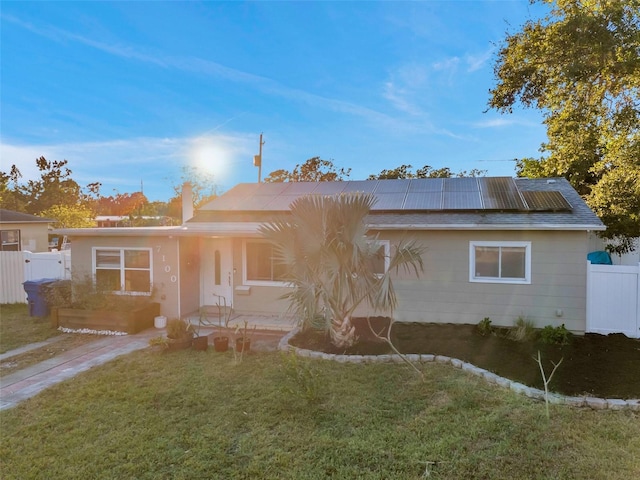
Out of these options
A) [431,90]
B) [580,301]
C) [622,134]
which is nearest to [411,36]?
[431,90]

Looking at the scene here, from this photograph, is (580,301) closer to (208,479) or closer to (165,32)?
(208,479)

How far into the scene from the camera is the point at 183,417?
450cm

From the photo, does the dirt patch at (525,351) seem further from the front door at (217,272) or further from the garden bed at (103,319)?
the garden bed at (103,319)

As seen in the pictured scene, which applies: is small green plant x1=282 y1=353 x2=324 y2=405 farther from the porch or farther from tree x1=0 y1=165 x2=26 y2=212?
tree x1=0 y1=165 x2=26 y2=212

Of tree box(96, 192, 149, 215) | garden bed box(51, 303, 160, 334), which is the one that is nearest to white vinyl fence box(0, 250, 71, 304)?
garden bed box(51, 303, 160, 334)

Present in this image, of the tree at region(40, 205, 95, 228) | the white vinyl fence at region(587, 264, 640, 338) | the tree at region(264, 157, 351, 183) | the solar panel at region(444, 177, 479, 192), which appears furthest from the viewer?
the tree at region(264, 157, 351, 183)

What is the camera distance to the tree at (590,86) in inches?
358

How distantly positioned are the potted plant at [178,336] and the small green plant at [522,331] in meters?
6.55

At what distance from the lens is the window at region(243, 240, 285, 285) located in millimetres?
9562

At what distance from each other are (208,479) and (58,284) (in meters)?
8.61

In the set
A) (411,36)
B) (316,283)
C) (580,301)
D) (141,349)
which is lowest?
(141,349)

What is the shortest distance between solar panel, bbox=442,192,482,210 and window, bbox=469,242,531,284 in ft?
3.66

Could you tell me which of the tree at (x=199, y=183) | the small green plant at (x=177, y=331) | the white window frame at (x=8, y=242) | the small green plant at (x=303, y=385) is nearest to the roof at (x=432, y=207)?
the small green plant at (x=177, y=331)

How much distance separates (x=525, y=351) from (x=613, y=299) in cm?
Result: 287
